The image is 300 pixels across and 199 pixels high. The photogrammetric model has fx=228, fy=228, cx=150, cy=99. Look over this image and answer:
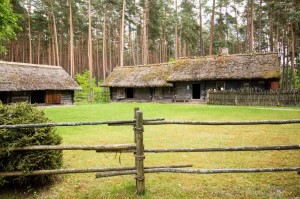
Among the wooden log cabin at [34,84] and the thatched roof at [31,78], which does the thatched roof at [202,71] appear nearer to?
the wooden log cabin at [34,84]

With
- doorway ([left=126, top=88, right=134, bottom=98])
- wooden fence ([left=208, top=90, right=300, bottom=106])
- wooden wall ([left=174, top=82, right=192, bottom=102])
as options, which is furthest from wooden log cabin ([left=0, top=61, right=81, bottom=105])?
wooden fence ([left=208, top=90, right=300, bottom=106])

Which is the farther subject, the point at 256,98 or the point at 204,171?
the point at 256,98

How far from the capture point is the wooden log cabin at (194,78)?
23.0 m

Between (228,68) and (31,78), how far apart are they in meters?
20.9

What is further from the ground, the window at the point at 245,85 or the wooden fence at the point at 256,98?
the window at the point at 245,85

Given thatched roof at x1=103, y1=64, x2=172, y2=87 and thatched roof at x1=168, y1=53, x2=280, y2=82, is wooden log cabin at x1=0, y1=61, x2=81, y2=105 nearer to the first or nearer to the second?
thatched roof at x1=103, y1=64, x2=172, y2=87

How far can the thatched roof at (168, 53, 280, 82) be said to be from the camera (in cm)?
2245

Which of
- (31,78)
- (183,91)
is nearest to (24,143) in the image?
(31,78)

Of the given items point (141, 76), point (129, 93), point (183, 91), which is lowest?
point (129, 93)

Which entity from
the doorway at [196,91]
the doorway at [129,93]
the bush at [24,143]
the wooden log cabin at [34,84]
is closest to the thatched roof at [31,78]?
the wooden log cabin at [34,84]

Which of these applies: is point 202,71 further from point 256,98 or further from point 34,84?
point 34,84

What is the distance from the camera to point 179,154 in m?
7.16

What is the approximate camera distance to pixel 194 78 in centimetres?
2509

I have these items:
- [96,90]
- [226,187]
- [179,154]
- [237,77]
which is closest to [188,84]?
[237,77]
